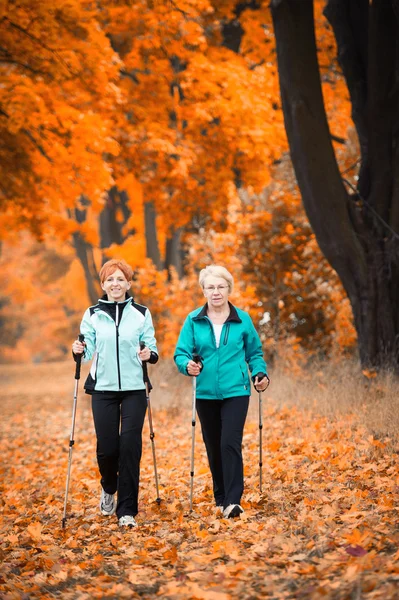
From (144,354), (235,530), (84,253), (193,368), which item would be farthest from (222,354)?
(84,253)

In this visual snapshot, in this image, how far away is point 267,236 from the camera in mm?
13391

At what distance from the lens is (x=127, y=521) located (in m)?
5.64

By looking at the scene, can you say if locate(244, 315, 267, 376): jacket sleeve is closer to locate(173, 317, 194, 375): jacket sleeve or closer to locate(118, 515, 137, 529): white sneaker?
locate(173, 317, 194, 375): jacket sleeve

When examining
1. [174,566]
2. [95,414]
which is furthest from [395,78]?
[174,566]

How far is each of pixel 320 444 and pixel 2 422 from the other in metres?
9.22

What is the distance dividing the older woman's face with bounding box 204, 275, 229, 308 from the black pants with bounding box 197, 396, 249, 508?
73 cm

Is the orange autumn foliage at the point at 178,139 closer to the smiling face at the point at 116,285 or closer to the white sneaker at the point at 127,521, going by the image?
the smiling face at the point at 116,285

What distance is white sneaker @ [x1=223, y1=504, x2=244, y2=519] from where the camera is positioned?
18.0ft

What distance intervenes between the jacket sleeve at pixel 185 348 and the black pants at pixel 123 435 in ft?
1.32

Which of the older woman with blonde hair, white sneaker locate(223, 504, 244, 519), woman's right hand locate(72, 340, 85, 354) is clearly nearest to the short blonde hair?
the older woman with blonde hair

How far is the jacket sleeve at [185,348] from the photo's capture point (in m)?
5.66

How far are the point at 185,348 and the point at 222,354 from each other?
28 centimetres

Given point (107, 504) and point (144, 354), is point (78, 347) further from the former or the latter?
point (107, 504)

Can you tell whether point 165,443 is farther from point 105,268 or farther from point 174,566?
point 174,566
